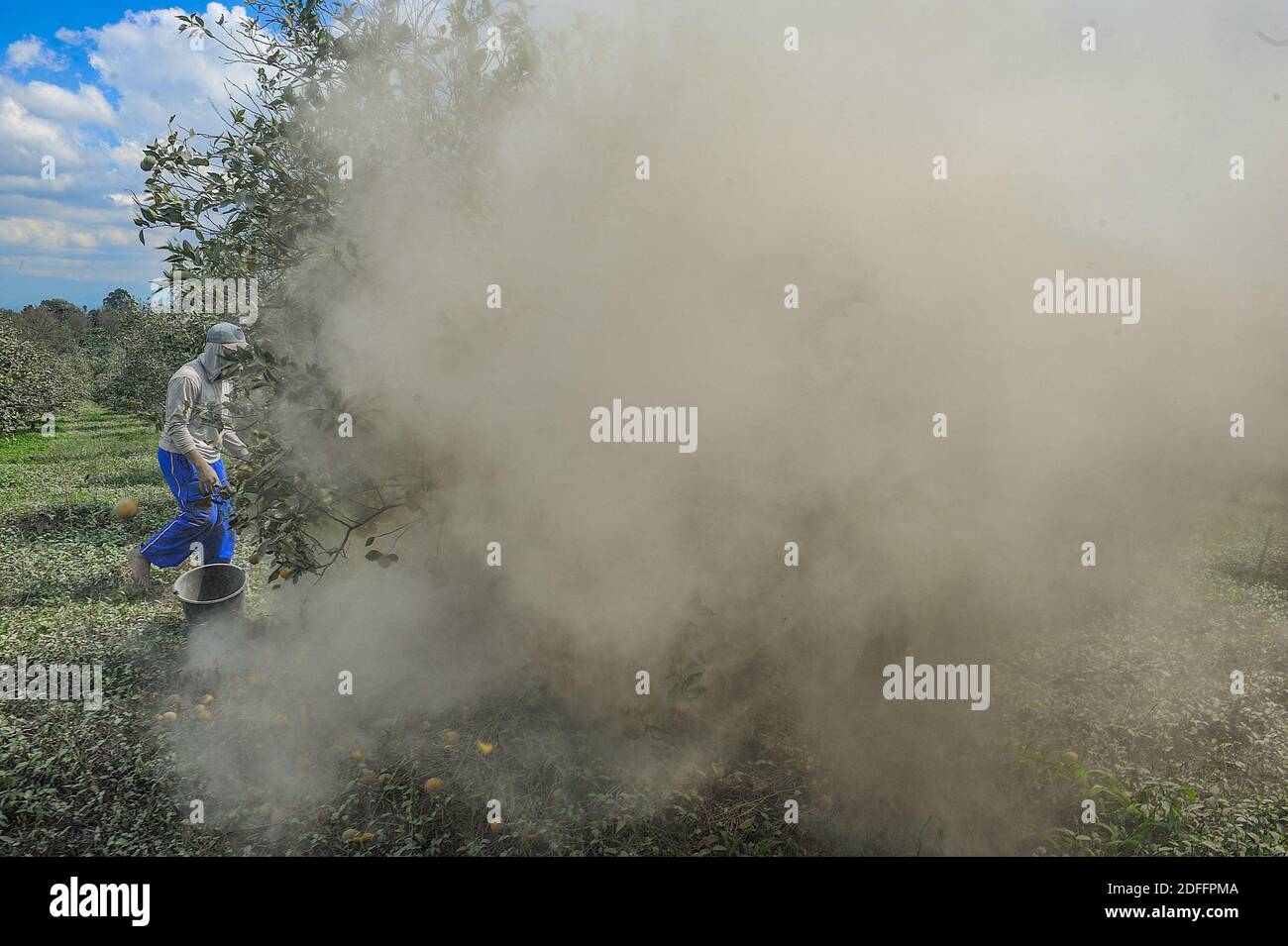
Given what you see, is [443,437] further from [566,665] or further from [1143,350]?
[1143,350]

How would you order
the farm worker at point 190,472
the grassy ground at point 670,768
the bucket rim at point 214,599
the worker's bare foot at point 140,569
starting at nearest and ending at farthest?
1. the grassy ground at point 670,768
2. the bucket rim at point 214,599
3. the farm worker at point 190,472
4. the worker's bare foot at point 140,569

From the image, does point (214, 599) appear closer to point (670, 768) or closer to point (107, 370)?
point (670, 768)

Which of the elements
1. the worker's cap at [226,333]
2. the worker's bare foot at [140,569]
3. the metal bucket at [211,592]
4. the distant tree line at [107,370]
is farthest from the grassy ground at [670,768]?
the distant tree line at [107,370]

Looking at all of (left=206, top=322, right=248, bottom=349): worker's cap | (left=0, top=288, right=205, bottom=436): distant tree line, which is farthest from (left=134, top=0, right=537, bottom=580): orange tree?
(left=0, top=288, right=205, bottom=436): distant tree line

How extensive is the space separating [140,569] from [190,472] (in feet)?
3.08

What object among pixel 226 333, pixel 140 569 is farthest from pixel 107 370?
pixel 226 333

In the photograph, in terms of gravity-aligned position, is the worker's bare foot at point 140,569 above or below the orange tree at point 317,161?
below

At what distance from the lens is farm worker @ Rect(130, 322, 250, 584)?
18.9 ft

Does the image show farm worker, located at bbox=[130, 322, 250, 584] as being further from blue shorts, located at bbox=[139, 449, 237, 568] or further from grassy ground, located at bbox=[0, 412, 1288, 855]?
grassy ground, located at bbox=[0, 412, 1288, 855]

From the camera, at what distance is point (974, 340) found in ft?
13.4

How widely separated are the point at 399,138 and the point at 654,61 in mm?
1478

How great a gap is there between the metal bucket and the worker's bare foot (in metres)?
1.05

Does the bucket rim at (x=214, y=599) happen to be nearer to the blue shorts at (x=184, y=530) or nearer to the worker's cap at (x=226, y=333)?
the blue shorts at (x=184, y=530)

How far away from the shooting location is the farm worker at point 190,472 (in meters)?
5.75
